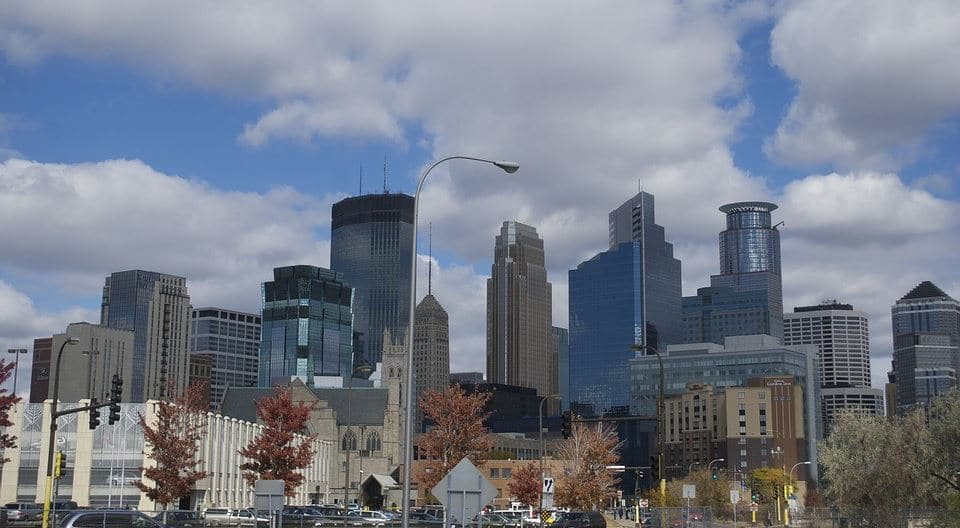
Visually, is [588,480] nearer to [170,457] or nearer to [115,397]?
[170,457]

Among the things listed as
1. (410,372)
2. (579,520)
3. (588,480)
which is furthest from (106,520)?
(588,480)

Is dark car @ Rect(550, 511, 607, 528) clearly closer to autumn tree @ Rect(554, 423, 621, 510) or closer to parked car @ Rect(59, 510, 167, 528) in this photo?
autumn tree @ Rect(554, 423, 621, 510)

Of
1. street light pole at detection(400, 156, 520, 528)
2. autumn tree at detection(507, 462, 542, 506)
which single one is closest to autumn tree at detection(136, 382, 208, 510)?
autumn tree at detection(507, 462, 542, 506)

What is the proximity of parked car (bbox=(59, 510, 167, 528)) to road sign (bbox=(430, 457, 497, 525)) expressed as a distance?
885 inches

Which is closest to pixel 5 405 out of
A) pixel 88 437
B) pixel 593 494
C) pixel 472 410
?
pixel 88 437

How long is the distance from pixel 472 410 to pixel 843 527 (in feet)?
80.5

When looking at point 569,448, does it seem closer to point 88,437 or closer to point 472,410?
point 472,410

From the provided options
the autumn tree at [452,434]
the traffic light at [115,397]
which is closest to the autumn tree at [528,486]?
the autumn tree at [452,434]

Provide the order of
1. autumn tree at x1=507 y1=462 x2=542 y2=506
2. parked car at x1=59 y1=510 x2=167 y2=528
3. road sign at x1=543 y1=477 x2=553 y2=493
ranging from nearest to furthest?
parked car at x1=59 y1=510 x2=167 y2=528 → road sign at x1=543 y1=477 x2=553 y2=493 → autumn tree at x1=507 y1=462 x2=542 y2=506

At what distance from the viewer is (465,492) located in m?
24.9

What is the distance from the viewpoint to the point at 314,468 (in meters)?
153

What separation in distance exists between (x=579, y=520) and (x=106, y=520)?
33.7 meters

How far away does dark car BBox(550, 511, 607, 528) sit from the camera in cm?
6600

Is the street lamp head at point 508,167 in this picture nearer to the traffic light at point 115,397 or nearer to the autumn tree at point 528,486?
the traffic light at point 115,397
